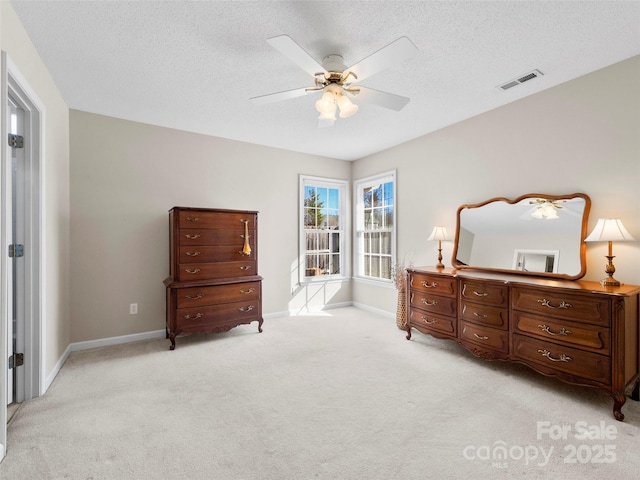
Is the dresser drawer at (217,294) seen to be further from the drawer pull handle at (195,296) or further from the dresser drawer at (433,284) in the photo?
the dresser drawer at (433,284)

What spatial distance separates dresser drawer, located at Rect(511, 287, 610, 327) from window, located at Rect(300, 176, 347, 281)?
120 inches

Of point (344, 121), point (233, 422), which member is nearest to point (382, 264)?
point (344, 121)

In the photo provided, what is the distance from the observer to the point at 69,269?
329cm

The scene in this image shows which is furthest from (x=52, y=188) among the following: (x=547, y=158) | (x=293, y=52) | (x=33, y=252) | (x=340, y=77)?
(x=547, y=158)

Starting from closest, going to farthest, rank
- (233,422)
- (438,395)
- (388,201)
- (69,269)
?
(233,422) → (438,395) → (69,269) → (388,201)

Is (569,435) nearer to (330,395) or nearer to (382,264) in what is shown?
(330,395)

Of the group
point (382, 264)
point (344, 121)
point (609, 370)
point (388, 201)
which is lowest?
point (609, 370)

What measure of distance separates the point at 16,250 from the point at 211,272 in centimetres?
170

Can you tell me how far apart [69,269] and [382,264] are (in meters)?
4.06

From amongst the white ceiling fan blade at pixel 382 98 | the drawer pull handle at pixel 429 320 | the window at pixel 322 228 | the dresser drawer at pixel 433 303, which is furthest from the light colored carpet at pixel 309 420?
the white ceiling fan blade at pixel 382 98

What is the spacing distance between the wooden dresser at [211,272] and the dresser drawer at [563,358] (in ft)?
9.29

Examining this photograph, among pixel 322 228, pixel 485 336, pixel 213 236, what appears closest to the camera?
pixel 485 336

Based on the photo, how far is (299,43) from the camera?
7.25 ft

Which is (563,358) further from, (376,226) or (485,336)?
(376,226)
